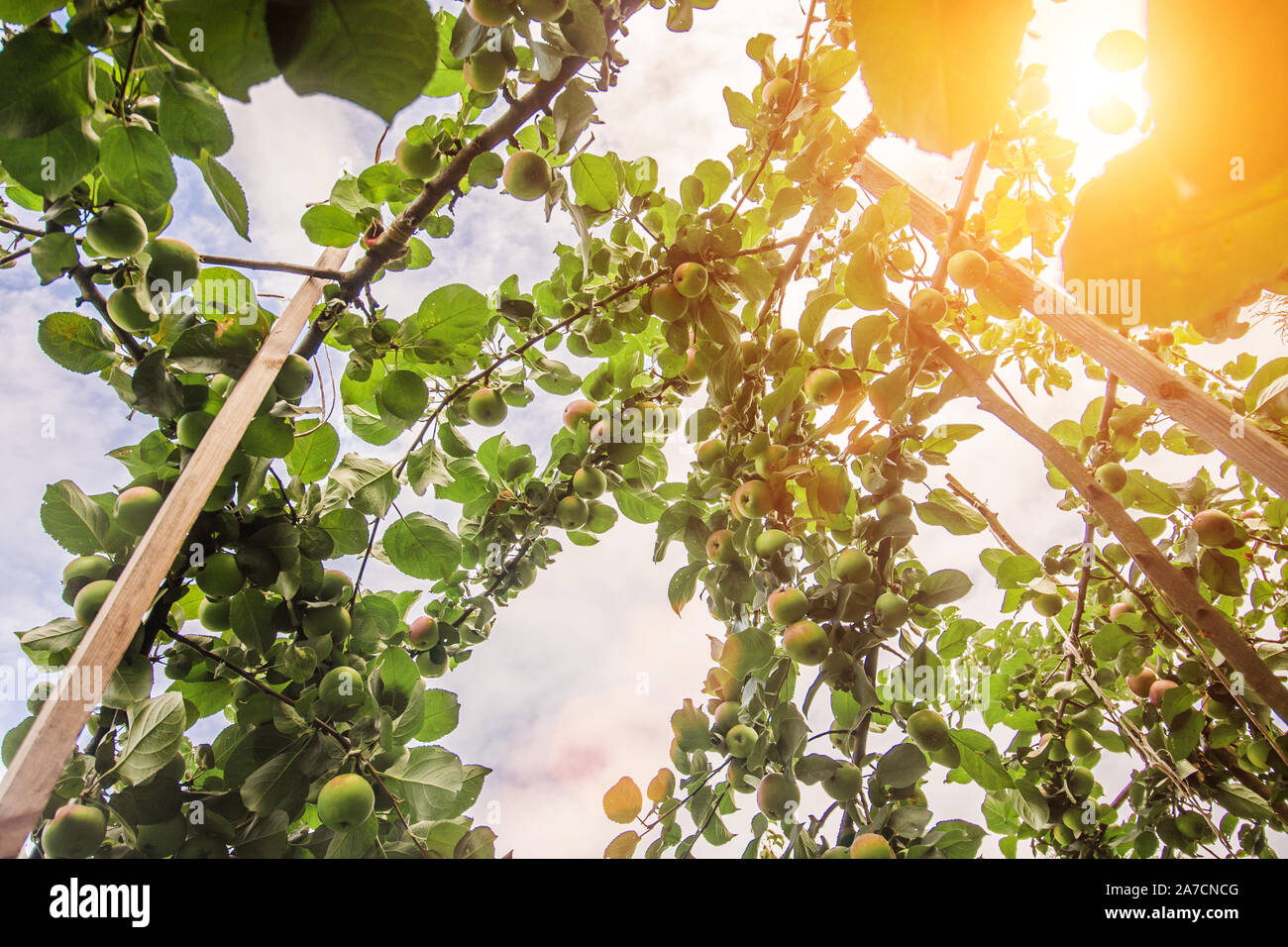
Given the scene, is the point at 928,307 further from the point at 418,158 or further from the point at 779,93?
the point at 418,158

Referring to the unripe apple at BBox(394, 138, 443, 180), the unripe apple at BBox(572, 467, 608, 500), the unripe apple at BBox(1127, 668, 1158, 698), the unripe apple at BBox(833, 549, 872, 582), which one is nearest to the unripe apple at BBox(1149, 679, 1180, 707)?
the unripe apple at BBox(1127, 668, 1158, 698)

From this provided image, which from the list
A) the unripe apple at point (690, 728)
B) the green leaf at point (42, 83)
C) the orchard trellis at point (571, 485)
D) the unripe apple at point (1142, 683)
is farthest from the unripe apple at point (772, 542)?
the unripe apple at point (1142, 683)

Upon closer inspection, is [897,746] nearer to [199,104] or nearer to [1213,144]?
[1213,144]

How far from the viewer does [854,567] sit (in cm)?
124

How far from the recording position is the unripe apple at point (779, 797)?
48.9 inches

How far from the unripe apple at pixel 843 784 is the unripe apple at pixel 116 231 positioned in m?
1.57

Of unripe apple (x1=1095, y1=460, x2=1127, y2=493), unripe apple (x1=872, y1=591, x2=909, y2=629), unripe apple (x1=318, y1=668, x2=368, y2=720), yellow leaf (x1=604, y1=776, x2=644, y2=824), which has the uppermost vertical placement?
unripe apple (x1=1095, y1=460, x2=1127, y2=493)

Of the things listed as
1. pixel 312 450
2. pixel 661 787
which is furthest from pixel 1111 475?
pixel 312 450

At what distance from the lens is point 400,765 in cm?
120

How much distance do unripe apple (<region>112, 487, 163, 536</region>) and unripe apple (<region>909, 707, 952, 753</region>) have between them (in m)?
1.49

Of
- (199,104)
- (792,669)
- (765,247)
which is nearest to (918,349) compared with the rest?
(765,247)

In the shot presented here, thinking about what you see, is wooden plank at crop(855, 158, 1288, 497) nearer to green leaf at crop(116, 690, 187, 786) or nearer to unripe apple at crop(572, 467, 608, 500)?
unripe apple at crop(572, 467, 608, 500)

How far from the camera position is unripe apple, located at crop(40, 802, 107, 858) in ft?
3.00

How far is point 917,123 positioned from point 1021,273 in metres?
1.36
